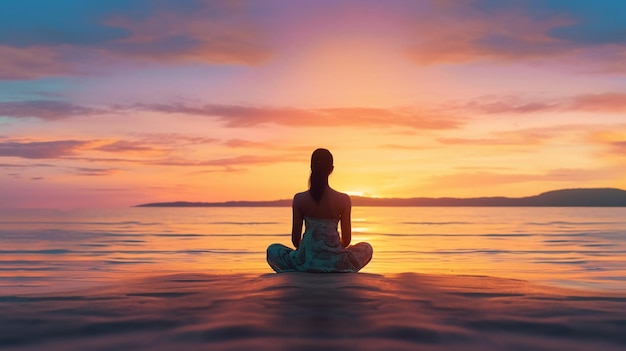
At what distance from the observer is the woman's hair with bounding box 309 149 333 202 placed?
10.2 metres

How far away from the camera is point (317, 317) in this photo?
5.70 m

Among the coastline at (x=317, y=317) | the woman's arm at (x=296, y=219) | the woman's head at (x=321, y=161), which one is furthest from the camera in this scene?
the woman's arm at (x=296, y=219)

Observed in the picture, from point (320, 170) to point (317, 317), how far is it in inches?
190

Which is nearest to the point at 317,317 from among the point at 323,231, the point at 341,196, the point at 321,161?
the point at 321,161

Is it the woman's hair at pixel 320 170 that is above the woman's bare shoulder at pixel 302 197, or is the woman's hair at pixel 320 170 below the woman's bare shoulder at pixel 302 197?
above

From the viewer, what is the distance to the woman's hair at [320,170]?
10219 millimetres

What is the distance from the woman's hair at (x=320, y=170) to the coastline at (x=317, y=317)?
2.24 meters

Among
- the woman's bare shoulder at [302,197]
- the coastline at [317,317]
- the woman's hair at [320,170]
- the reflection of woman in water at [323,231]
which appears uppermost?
the woman's hair at [320,170]

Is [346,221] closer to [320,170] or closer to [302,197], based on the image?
[302,197]

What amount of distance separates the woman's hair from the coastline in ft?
7.35

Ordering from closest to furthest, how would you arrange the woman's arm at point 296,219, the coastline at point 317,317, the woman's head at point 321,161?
the coastline at point 317,317
the woman's head at point 321,161
the woman's arm at point 296,219

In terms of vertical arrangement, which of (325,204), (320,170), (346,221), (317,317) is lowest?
(317,317)

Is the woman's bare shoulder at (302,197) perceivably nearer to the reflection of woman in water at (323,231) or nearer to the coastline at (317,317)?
the reflection of woman in water at (323,231)

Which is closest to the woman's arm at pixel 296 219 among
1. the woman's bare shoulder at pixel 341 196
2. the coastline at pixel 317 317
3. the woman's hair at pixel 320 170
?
the woman's hair at pixel 320 170
